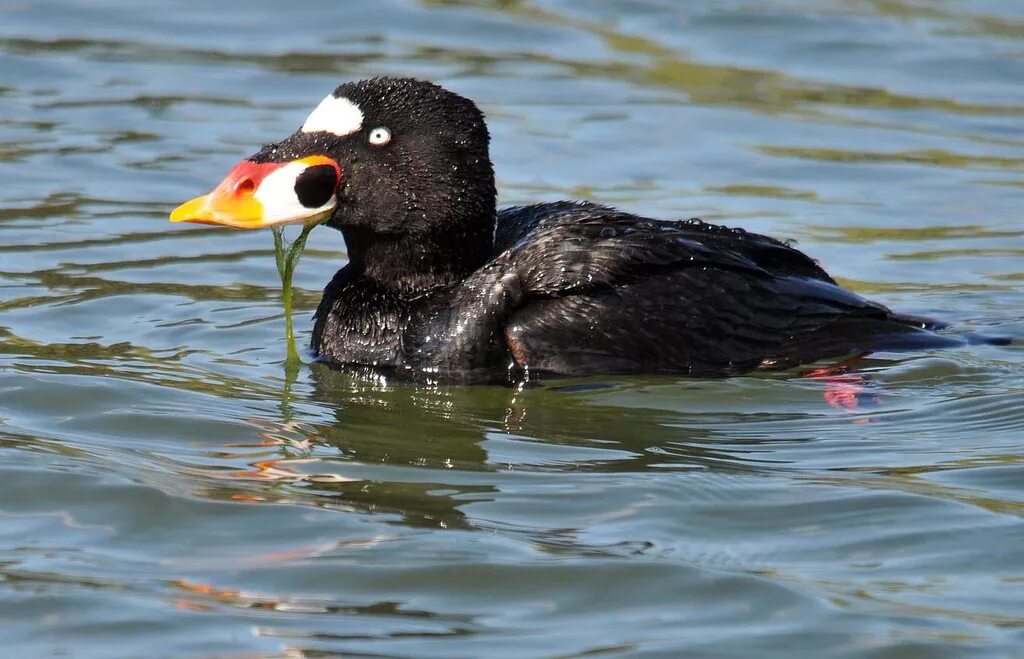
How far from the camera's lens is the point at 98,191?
440 inches

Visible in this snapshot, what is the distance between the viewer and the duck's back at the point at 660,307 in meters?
7.60

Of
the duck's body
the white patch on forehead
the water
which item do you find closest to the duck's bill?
the white patch on forehead

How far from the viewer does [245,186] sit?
761 cm

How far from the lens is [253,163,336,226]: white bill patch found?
7.61m

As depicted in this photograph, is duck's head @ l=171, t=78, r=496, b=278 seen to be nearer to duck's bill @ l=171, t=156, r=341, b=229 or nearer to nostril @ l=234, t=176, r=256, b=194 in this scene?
duck's bill @ l=171, t=156, r=341, b=229

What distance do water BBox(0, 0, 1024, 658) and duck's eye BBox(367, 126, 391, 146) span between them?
1.07 m

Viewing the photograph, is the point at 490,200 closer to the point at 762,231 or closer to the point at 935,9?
the point at 762,231

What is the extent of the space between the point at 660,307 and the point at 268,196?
175 cm

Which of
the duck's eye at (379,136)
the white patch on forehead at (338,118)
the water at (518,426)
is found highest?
the white patch on forehead at (338,118)

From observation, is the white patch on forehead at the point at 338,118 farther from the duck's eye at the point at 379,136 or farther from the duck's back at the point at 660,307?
the duck's back at the point at 660,307

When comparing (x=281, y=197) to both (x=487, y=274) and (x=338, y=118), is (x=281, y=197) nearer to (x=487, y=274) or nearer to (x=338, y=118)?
(x=338, y=118)

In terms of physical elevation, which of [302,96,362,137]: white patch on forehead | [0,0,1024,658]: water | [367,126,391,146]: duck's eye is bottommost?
[0,0,1024,658]: water

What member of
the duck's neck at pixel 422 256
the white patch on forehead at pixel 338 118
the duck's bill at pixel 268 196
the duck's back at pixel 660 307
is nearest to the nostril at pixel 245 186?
the duck's bill at pixel 268 196

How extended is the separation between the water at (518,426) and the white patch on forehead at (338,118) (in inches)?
43.4
